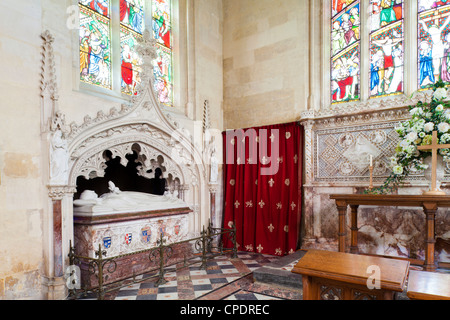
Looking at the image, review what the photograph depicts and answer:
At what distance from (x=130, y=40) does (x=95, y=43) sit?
695 mm

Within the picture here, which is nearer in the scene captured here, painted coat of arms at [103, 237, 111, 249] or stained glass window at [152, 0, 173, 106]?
painted coat of arms at [103, 237, 111, 249]

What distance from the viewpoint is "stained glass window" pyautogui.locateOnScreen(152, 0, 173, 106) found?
5.43m

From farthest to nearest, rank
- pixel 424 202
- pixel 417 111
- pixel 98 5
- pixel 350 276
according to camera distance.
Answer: pixel 98 5, pixel 417 111, pixel 424 202, pixel 350 276

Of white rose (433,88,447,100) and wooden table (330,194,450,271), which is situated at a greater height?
white rose (433,88,447,100)

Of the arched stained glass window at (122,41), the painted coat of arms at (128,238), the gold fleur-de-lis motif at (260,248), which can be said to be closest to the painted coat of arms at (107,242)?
the painted coat of arms at (128,238)

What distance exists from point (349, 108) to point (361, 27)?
1.45 m

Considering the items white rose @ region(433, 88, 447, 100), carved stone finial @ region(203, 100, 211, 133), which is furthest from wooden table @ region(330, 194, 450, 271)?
carved stone finial @ region(203, 100, 211, 133)

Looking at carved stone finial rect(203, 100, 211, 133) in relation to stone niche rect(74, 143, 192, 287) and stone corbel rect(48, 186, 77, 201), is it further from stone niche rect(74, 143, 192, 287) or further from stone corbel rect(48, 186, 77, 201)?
stone corbel rect(48, 186, 77, 201)

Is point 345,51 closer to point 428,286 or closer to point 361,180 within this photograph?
point 361,180

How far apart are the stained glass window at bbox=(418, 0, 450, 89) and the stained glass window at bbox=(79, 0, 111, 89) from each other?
4.84 meters

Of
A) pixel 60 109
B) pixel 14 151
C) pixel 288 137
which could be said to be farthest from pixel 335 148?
pixel 14 151

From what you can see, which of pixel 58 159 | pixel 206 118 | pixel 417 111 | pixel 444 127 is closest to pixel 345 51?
pixel 417 111

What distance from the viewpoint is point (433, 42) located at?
452cm
